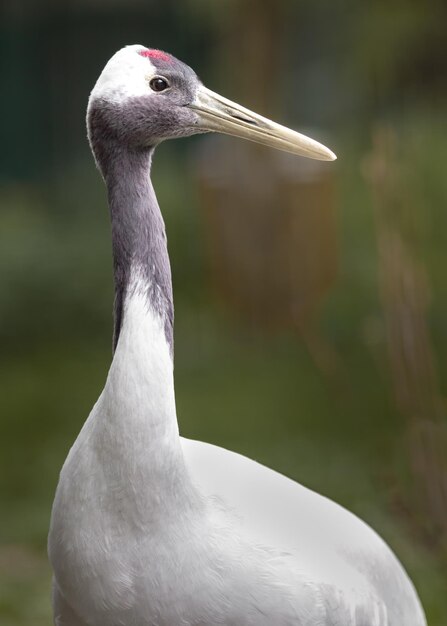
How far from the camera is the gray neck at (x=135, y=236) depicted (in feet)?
6.20

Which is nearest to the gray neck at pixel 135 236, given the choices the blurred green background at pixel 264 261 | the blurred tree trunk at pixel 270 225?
the blurred green background at pixel 264 261

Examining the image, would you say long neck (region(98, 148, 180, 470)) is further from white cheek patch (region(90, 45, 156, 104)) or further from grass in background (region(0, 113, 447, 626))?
grass in background (region(0, 113, 447, 626))

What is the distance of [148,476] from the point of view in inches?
73.5

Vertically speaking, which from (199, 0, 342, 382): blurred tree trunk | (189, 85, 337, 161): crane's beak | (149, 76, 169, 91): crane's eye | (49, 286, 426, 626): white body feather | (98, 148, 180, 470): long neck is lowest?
(49, 286, 426, 626): white body feather

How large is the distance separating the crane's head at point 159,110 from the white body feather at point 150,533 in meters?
0.26

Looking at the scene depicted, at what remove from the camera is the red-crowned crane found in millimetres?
1860

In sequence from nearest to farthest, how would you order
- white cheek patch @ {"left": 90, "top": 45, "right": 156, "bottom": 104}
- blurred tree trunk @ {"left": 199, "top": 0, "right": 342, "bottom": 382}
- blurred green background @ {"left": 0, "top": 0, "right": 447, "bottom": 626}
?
white cheek patch @ {"left": 90, "top": 45, "right": 156, "bottom": 104} → blurred green background @ {"left": 0, "top": 0, "right": 447, "bottom": 626} → blurred tree trunk @ {"left": 199, "top": 0, "right": 342, "bottom": 382}

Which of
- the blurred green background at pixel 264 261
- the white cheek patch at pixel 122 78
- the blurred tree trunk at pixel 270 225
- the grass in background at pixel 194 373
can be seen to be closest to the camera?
the white cheek patch at pixel 122 78

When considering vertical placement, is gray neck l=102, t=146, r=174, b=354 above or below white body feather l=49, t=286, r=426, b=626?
above

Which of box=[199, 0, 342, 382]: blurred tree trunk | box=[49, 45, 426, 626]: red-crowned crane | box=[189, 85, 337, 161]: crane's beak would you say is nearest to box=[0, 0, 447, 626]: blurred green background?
box=[199, 0, 342, 382]: blurred tree trunk

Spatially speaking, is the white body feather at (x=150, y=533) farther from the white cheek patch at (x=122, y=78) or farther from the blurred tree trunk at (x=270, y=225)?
the blurred tree trunk at (x=270, y=225)

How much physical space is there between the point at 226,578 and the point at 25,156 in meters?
6.36

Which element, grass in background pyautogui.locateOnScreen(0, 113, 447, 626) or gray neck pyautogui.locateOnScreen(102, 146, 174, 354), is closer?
gray neck pyautogui.locateOnScreen(102, 146, 174, 354)

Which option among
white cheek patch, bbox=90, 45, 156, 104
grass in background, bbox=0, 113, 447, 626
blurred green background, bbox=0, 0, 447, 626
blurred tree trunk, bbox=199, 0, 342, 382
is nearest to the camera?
white cheek patch, bbox=90, 45, 156, 104
